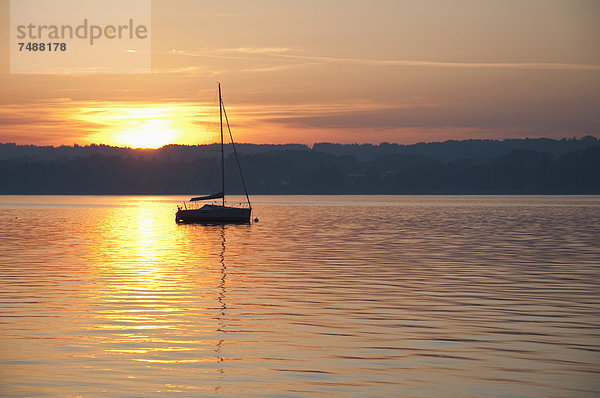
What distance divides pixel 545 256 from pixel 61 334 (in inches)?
1430

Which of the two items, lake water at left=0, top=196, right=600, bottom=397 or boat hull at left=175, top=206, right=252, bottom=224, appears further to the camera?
boat hull at left=175, top=206, right=252, bottom=224

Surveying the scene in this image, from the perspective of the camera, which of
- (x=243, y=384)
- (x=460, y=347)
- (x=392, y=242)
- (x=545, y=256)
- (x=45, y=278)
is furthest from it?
(x=392, y=242)

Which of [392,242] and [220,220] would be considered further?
[220,220]

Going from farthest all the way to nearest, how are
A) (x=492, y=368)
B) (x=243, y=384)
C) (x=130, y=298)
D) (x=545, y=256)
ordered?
(x=545, y=256)
(x=130, y=298)
(x=492, y=368)
(x=243, y=384)

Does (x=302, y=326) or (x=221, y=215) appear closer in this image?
(x=302, y=326)

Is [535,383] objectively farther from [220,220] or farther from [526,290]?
[220,220]

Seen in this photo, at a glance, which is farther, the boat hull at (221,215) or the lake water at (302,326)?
the boat hull at (221,215)

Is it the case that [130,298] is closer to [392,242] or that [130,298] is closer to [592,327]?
[592,327]

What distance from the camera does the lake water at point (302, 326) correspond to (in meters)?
18.3

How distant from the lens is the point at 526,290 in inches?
1378

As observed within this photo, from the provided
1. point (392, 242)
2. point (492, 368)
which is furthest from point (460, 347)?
point (392, 242)

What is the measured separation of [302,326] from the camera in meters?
25.8

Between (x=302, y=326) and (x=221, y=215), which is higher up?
(x=221, y=215)

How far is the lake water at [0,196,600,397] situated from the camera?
60.1 feet
